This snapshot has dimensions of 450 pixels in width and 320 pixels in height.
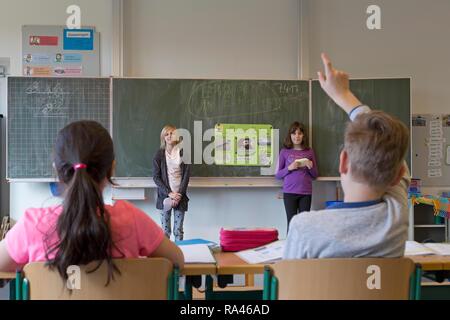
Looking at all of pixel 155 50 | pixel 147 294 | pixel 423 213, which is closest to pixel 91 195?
pixel 147 294

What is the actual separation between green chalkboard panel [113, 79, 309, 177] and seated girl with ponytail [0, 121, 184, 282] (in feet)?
10.1

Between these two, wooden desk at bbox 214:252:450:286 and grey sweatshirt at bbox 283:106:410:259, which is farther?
wooden desk at bbox 214:252:450:286

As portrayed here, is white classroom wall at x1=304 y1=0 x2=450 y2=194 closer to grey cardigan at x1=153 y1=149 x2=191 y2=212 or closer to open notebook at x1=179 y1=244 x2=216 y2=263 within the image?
grey cardigan at x1=153 y1=149 x2=191 y2=212

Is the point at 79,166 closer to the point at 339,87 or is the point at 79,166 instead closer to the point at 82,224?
the point at 82,224

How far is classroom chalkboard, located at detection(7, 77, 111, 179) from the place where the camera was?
4250 millimetres

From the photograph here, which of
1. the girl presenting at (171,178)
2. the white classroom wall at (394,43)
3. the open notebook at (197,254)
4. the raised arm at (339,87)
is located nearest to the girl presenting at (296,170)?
the white classroom wall at (394,43)

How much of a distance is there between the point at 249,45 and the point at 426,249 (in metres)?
3.35

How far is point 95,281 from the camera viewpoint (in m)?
1.18

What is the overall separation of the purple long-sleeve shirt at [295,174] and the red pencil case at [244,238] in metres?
2.50

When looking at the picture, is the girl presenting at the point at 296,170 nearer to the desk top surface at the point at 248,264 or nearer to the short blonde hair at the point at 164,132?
the short blonde hair at the point at 164,132

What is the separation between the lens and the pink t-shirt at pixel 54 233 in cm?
124

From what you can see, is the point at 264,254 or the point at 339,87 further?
the point at 264,254

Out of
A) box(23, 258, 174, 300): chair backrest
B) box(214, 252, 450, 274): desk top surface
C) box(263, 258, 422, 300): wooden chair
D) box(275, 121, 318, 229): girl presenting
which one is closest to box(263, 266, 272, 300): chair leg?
box(263, 258, 422, 300): wooden chair

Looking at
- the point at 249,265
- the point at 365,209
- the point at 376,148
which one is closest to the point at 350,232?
the point at 365,209
